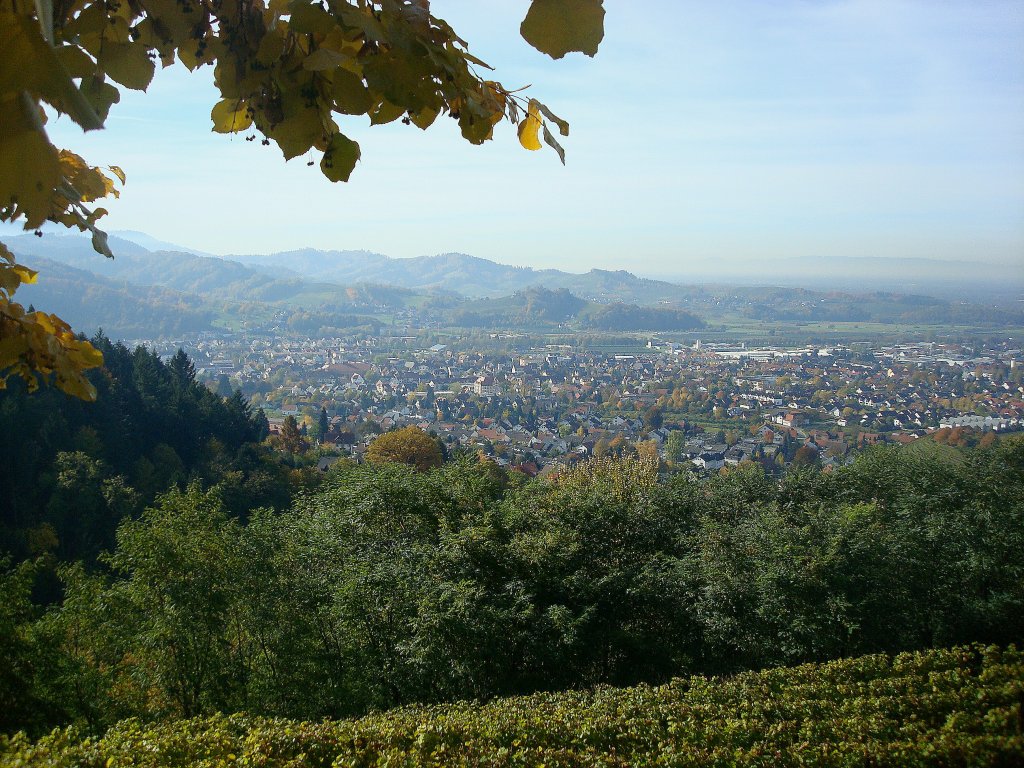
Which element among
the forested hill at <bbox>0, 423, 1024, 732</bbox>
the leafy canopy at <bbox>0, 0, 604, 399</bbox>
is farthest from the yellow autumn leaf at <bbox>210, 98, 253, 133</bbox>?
the forested hill at <bbox>0, 423, 1024, 732</bbox>

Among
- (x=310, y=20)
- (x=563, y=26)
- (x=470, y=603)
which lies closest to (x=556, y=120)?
(x=563, y=26)

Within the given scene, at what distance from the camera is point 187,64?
1120 millimetres

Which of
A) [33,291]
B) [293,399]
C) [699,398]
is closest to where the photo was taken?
[699,398]

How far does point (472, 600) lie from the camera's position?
305 inches

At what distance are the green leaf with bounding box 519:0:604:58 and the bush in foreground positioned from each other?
2.86m

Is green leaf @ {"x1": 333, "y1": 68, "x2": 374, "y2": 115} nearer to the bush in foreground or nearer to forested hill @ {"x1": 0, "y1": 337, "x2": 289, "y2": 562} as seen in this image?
the bush in foreground

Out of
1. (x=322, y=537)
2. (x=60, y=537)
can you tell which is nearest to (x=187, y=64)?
(x=322, y=537)

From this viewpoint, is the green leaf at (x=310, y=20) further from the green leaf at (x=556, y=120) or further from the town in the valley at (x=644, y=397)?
the town in the valley at (x=644, y=397)

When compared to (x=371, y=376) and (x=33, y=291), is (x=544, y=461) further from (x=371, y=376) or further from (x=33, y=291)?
(x=33, y=291)

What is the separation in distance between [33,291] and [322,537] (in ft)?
367

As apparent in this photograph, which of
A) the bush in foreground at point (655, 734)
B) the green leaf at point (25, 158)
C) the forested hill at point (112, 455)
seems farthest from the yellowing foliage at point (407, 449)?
the green leaf at point (25, 158)

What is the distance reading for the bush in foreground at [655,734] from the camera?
3424 millimetres

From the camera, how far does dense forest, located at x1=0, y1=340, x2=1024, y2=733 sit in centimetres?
772

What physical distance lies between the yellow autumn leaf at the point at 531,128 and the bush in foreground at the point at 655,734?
2.74 meters
